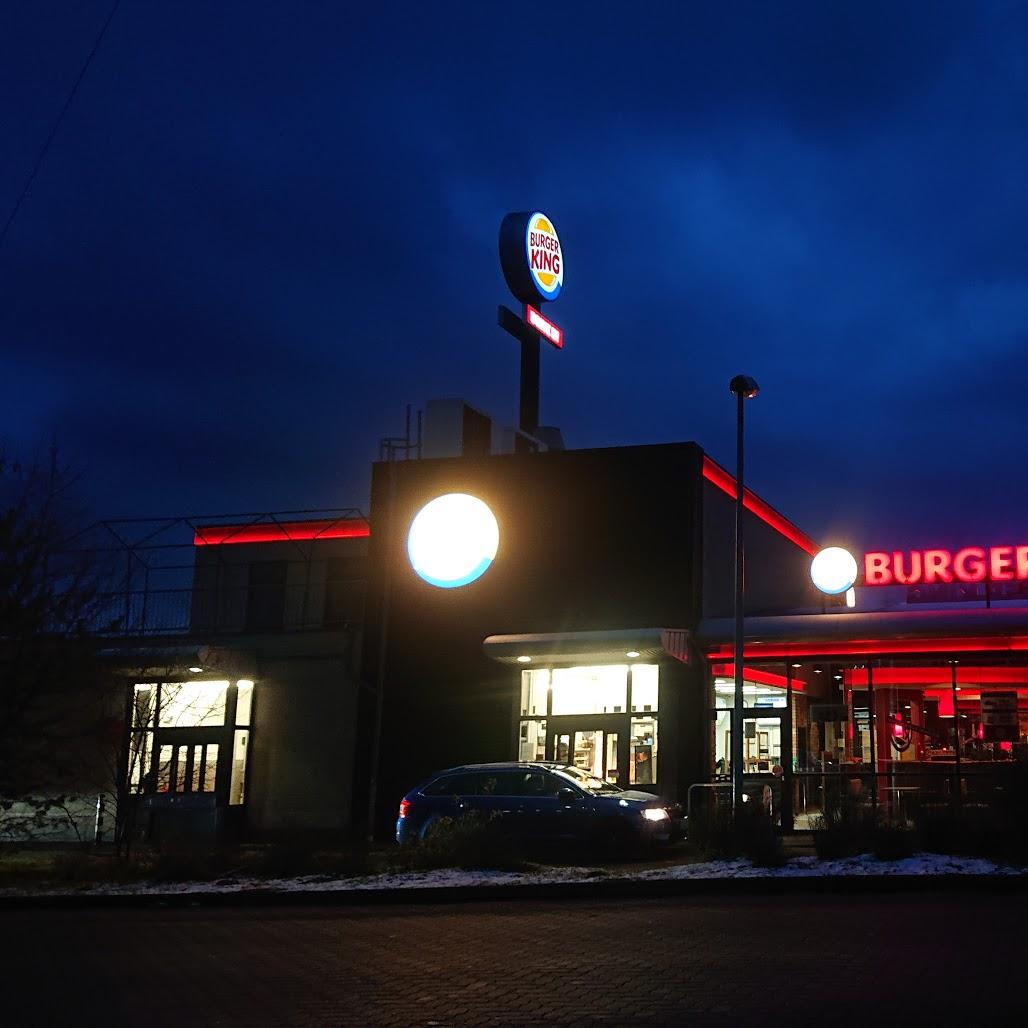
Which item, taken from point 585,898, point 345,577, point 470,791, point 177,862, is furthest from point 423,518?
point 585,898

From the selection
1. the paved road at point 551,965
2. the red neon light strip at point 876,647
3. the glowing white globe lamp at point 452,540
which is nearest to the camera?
the paved road at point 551,965

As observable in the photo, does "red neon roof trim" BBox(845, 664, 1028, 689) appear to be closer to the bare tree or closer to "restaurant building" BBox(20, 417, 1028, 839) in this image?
"restaurant building" BBox(20, 417, 1028, 839)

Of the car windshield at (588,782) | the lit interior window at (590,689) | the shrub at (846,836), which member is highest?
the lit interior window at (590,689)

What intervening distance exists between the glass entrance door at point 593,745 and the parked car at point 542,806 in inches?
152

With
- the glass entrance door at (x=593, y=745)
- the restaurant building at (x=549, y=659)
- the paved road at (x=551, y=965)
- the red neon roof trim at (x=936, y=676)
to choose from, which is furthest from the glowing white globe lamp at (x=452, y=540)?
the paved road at (x=551, y=965)

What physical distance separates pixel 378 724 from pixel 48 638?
828 centimetres

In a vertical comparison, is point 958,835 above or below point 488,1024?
above

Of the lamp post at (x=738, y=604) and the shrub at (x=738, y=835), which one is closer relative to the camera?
the shrub at (x=738, y=835)

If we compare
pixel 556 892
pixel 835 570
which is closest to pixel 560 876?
pixel 556 892

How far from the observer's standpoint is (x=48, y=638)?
20.9 m

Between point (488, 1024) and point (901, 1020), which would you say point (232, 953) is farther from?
point (901, 1020)

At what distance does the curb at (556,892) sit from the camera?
584 inches

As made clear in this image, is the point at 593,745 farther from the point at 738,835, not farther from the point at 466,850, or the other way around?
the point at 738,835

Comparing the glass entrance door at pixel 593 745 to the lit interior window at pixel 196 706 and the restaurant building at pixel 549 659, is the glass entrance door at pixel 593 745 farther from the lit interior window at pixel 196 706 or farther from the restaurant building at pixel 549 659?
the lit interior window at pixel 196 706
